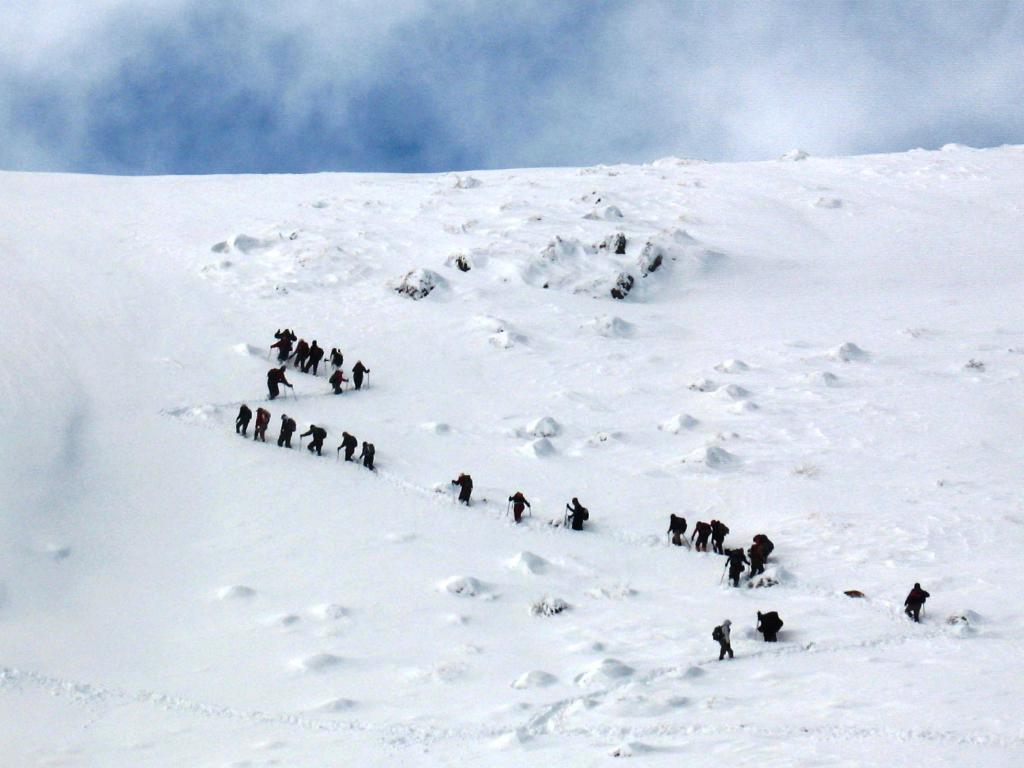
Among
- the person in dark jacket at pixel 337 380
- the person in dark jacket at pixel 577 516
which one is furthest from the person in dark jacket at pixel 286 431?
the person in dark jacket at pixel 577 516

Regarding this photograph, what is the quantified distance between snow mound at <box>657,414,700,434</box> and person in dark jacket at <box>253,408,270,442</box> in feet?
31.1

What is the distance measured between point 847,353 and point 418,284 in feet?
44.2

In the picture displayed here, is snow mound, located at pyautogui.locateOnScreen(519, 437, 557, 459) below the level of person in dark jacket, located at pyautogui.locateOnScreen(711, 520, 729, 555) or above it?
above

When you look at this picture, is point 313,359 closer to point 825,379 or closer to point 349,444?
point 349,444

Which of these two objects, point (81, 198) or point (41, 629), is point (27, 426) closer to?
point (41, 629)

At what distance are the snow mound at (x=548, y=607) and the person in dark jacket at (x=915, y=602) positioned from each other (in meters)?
5.62

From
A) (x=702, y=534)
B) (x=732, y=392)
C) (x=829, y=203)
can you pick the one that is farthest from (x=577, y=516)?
(x=829, y=203)

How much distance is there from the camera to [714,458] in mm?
25781

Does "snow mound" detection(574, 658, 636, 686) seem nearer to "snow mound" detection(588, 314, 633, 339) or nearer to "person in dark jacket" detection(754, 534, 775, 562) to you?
"person in dark jacket" detection(754, 534, 775, 562)

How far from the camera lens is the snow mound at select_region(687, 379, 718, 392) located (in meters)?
30.0

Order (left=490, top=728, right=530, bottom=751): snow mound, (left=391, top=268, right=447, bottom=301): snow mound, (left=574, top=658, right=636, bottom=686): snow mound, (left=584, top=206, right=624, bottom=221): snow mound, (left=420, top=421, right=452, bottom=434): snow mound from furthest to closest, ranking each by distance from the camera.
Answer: (left=584, top=206, right=624, bottom=221): snow mound
(left=391, top=268, right=447, bottom=301): snow mound
(left=420, top=421, right=452, bottom=434): snow mound
(left=574, top=658, right=636, bottom=686): snow mound
(left=490, top=728, right=530, bottom=751): snow mound

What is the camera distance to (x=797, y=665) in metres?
17.0

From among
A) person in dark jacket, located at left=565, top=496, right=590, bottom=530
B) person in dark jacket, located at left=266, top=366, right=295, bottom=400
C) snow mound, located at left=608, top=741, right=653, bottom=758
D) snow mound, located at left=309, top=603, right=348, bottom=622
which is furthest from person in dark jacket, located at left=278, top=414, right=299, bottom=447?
snow mound, located at left=608, top=741, right=653, bottom=758

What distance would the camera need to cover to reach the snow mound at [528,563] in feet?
68.0
